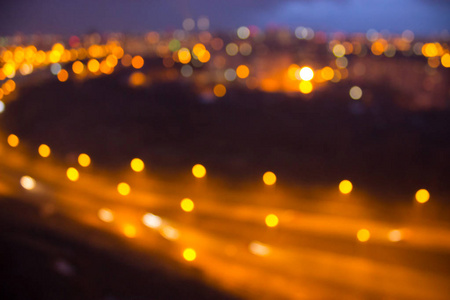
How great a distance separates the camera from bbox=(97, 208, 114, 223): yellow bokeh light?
955 centimetres

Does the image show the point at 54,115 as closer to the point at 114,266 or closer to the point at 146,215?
the point at 146,215

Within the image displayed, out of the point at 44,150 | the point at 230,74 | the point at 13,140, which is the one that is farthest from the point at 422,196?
the point at 230,74

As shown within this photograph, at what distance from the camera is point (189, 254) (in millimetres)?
8359

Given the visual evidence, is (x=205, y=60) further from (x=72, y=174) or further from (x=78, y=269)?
(x=78, y=269)

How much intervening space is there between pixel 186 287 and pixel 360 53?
3382cm

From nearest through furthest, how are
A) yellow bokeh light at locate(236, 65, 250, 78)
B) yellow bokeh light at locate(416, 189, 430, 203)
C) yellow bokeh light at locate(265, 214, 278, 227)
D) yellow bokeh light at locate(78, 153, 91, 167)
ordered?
yellow bokeh light at locate(265, 214, 278, 227)
yellow bokeh light at locate(416, 189, 430, 203)
yellow bokeh light at locate(78, 153, 91, 167)
yellow bokeh light at locate(236, 65, 250, 78)

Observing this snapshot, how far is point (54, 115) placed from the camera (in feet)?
64.4

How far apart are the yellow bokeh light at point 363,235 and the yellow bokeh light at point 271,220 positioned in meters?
1.84

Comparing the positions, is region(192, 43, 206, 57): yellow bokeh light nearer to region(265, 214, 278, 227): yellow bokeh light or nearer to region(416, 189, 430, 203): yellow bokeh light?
region(416, 189, 430, 203): yellow bokeh light

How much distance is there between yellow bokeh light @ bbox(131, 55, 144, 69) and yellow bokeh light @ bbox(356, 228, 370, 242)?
2219 cm

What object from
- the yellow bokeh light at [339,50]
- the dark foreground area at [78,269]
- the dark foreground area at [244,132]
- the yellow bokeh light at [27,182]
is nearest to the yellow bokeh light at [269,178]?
the dark foreground area at [244,132]

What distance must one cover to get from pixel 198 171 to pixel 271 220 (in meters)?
3.81

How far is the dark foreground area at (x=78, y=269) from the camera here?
6363 mm

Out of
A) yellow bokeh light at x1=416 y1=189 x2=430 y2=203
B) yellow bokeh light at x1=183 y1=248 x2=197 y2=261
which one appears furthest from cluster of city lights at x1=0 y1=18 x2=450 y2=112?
yellow bokeh light at x1=183 y1=248 x2=197 y2=261
